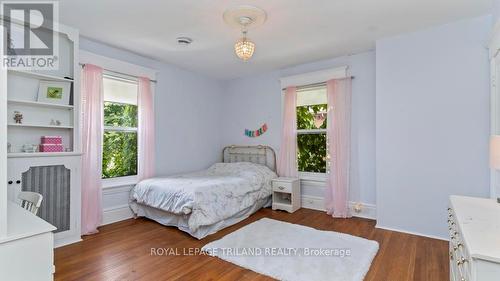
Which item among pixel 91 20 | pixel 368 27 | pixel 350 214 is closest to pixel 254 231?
pixel 350 214

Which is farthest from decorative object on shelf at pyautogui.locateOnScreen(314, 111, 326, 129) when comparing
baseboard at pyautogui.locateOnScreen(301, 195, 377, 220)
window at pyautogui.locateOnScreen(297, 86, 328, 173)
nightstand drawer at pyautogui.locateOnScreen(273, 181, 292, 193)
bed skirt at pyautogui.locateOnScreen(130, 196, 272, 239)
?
bed skirt at pyautogui.locateOnScreen(130, 196, 272, 239)

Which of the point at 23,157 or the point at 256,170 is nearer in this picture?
the point at 23,157

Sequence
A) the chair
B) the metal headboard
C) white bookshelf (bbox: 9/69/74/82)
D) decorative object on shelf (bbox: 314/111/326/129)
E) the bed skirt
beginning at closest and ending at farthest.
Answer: the chair
white bookshelf (bbox: 9/69/74/82)
the bed skirt
decorative object on shelf (bbox: 314/111/326/129)
the metal headboard

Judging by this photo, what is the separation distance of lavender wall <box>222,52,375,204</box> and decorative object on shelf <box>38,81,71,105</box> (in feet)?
9.82

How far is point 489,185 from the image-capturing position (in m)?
2.67

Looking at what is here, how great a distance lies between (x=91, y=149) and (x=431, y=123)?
14.0ft

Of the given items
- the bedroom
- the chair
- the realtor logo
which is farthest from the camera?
the realtor logo

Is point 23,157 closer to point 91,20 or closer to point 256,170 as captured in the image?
point 91,20

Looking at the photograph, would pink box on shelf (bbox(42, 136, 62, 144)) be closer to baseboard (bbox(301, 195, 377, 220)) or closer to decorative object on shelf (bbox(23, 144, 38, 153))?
decorative object on shelf (bbox(23, 144, 38, 153))

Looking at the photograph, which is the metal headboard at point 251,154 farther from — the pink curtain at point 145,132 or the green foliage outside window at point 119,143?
the green foliage outside window at point 119,143

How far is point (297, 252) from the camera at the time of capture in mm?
2617

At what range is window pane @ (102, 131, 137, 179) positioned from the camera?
12.0 ft

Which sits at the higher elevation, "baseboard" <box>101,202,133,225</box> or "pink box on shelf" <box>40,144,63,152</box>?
"pink box on shelf" <box>40,144,63,152</box>

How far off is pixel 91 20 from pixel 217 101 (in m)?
2.87
